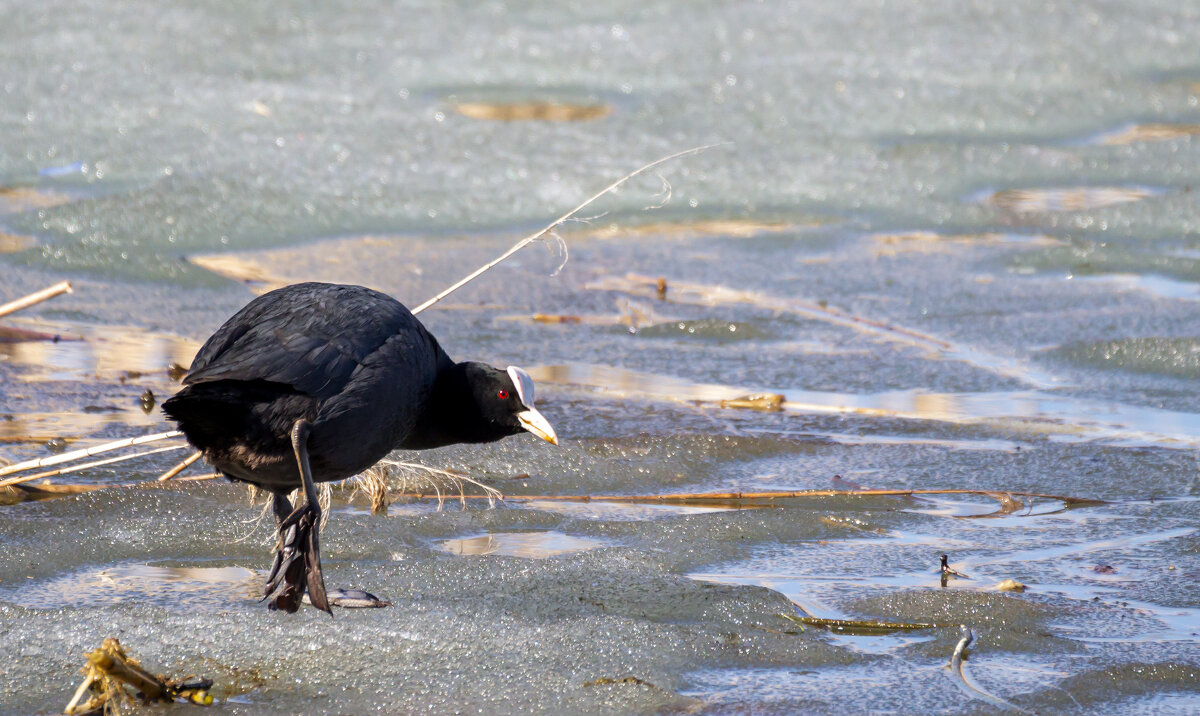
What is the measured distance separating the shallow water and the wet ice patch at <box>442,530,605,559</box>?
0.05 feet

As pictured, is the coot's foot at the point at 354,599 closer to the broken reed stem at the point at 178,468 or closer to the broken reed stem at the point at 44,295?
the broken reed stem at the point at 178,468

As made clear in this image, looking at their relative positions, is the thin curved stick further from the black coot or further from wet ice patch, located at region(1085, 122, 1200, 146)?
wet ice patch, located at region(1085, 122, 1200, 146)

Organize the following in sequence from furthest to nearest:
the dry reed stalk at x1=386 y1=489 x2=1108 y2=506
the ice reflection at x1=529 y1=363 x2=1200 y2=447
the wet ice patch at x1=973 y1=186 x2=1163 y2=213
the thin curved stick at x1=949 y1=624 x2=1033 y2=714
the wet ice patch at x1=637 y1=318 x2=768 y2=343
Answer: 1. the wet ice patch at x1=973 y1=186 x2=1163 y2=213
2. the wet ice patch at x1=637 y1=318 x2=768 y2=343
3. the ice reflection at x1=529 y1=363 x2=1200 y2=447
4. the dry reed stalk at x1=386 y1=489 x2=1108 y2=506
5. the thin curved stick at x1=949 y1=624 x2=1033 y2=714

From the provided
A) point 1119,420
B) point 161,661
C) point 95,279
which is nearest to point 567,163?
point 95,279

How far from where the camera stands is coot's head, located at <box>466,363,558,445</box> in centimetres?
367

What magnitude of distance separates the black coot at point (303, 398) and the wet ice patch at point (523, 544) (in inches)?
11.6

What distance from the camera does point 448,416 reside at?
3.67 metres

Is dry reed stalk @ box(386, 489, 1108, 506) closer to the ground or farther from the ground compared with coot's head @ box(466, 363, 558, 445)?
closer to the ground

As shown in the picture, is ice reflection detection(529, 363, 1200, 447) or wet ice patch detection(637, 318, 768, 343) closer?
ice reflection detection(529, 363, 1200, 447)

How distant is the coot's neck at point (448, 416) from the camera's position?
3.66 metres

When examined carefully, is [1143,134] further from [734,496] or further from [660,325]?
[734,496]

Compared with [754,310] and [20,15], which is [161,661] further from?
[20,15]

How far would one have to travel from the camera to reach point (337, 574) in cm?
345

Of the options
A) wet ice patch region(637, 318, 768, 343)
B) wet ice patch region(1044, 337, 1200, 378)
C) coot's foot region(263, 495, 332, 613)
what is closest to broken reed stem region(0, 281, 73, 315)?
coot's foot region(263, 495, 332, 613)
